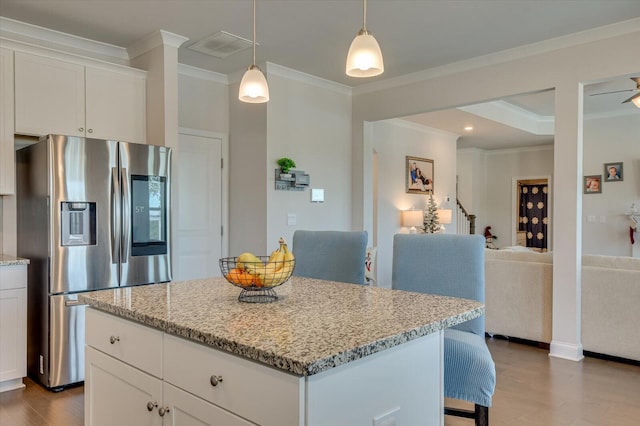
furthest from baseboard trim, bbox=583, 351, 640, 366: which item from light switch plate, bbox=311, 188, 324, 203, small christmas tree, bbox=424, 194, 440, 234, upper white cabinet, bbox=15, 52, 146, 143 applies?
upper white cabinet, bbox=15, 52, 146, 143

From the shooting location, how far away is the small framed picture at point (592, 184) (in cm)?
740

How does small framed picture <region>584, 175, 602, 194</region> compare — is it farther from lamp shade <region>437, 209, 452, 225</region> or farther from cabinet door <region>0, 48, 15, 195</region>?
cabinet door <region>0, 48, 15, 195</region>

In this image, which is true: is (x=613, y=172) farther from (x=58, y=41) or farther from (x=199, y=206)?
(x=58, y=41)

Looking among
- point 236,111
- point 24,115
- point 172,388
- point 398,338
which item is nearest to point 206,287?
point 172,388

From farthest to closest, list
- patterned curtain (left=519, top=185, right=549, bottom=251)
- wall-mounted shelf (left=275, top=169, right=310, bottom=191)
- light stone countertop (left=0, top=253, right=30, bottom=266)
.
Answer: patterned curtain (left=519, top=185, right=549, bottom=251), wall-mounted shelf (left=275, top=169, right=310, bottom=191), light stone countertop (left=0, top=253, right=30, bottom=266)

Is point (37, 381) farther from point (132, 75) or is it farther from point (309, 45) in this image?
point (309, 45)

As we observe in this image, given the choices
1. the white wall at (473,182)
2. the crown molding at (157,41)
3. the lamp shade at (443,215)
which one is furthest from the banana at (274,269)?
the white wall at (473,182)

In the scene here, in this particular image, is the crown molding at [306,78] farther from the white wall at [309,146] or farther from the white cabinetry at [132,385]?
the white cabinetry at [132,385]

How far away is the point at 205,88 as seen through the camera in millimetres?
4719

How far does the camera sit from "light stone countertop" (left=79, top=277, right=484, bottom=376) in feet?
3.41

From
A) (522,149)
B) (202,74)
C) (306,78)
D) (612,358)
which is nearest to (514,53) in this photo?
(306,78)

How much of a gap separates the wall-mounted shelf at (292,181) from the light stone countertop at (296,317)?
8.87ft

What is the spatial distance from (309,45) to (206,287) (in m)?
2.75

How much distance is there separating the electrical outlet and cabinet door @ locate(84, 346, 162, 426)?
2.19 feet
